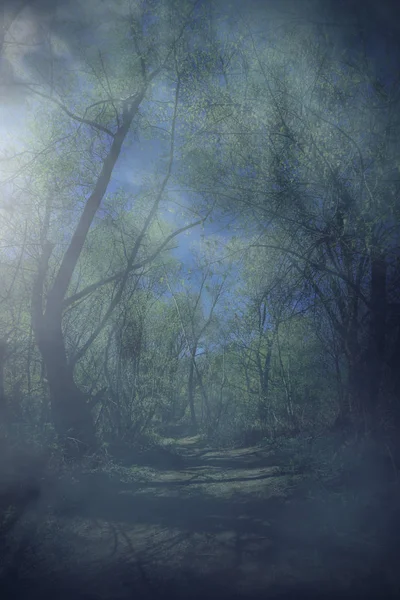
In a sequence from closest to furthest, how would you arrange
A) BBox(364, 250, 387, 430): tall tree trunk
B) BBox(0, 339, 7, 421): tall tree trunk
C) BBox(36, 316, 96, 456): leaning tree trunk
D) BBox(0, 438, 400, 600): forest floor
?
BBox(0, 438, 400, 600): forest floor → BBox(364, 250, 387, 430): tall tree trunk → BBox(0, 339, 7, 421): tall tree trunk → BBox(36, 316, 96, 456): leaning tree trunk

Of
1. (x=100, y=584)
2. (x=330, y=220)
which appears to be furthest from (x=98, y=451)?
(x=330, y=220)

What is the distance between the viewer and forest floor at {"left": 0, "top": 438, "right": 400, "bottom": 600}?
3.43 m

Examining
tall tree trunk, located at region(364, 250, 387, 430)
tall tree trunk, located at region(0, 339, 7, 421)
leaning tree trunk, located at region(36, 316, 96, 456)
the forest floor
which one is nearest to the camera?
the forest floor

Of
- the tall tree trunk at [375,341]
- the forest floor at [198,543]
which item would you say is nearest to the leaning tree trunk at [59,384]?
the forest floor at [198,543]

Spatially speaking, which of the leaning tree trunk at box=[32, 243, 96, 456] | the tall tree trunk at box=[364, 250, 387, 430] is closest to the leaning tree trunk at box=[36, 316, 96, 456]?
the leaning tree trunk at box=[32, 243, 96, 456]

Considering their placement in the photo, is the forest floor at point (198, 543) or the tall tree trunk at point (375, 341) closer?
the forest floor at point (198, 543)

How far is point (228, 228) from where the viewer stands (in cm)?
750

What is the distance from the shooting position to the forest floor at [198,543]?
3.43 m

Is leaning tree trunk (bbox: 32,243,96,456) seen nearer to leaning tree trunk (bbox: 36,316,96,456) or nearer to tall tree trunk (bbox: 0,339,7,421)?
leaning tree trunk (bbox: 36,316,96,456)

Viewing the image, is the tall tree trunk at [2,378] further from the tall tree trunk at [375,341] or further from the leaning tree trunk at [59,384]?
the tall tree trunk at [375,341]

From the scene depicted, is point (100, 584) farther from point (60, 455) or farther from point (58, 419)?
point (58, 419)

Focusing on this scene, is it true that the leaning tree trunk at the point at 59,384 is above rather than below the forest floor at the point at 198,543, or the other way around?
above

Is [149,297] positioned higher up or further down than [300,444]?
higher up

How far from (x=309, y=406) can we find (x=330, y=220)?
929 centimetres
